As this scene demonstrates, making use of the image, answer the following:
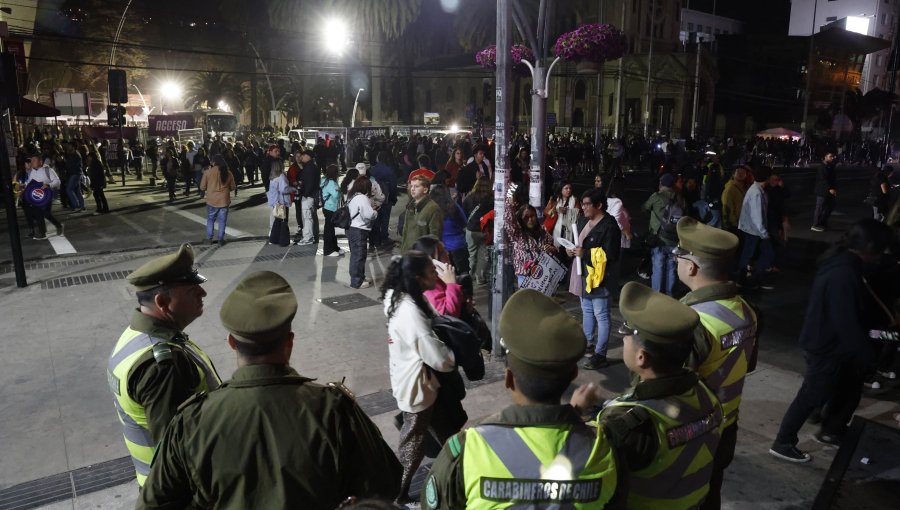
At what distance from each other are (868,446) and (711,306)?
2859 millimetres

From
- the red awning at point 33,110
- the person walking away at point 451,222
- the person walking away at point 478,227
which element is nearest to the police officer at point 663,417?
the person walking away at point 451,222

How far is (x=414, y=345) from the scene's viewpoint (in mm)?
3631

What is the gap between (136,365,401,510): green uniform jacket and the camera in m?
1.93

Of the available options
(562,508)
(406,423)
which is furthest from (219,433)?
(406,423)

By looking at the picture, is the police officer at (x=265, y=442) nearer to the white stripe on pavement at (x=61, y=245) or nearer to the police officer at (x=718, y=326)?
the police officer at (x=718, y=326)

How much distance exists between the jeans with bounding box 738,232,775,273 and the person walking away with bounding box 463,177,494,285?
401cm

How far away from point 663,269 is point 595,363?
2.73 meters

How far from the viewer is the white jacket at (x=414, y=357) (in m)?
3.60

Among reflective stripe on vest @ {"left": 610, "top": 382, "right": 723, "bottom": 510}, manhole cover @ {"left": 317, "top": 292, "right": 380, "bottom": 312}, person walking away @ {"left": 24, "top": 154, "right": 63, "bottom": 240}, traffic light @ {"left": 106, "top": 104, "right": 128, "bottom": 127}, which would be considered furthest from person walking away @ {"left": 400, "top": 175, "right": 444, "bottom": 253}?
traffic light @ {"left": 106, "top": 104, "right": 128, "bottom": 127}

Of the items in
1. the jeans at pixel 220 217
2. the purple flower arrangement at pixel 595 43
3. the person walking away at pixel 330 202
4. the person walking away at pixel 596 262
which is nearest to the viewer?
the person walking away at pixel 596 262

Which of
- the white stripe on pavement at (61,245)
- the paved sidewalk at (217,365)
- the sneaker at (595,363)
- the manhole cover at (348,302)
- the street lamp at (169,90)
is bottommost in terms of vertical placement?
the paved sidewalk at (217,365)

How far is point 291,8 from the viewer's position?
32875 mm

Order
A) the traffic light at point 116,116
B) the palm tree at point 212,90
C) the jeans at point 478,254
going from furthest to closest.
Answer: the palm tree at point 212,90 < the traffic light at point 116,116 < the jeans at point 478,254

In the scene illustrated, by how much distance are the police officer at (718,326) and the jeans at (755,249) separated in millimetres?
6957
